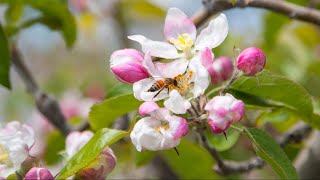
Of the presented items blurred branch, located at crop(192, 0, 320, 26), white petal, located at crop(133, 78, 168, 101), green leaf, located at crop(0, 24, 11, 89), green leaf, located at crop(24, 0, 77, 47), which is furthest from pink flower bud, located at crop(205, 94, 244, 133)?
green leaf, located at crop(24, 0, 77, 47)

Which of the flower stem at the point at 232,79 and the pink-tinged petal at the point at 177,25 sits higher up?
the pink-tinged petal at the point at 177,25

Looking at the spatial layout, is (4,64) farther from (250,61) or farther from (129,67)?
(250,61)

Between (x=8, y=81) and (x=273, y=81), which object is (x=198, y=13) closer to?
(x=273, y=81)

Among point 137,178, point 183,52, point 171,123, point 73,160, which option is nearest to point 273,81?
point 183,52

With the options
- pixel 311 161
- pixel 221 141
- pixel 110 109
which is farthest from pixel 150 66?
pixel 311 161

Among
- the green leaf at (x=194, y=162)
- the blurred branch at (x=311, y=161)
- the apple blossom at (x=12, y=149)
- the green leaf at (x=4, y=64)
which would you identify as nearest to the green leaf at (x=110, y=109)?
the apple blossom at (x=12, y=149)

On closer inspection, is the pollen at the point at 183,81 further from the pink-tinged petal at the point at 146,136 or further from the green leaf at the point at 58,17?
the green leaf at the point at 58,17
